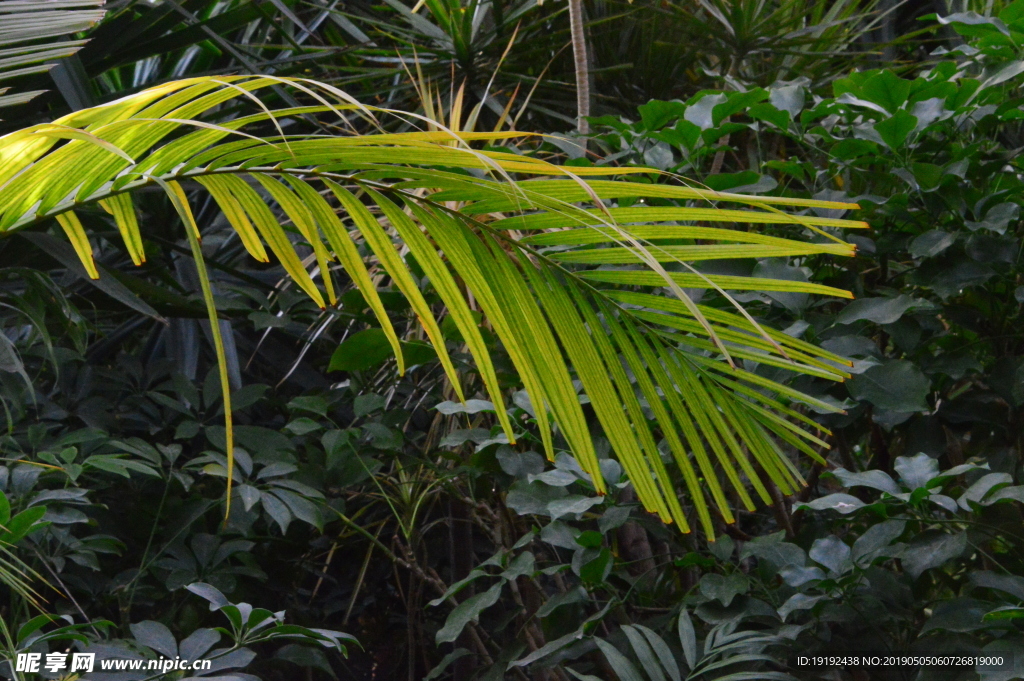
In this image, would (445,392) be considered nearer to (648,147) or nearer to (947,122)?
(648,147)

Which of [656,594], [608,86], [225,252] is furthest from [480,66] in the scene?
[656,594]

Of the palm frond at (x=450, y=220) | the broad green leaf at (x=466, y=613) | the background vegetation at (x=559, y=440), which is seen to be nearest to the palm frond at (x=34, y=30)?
the background vegetation at (x=559, y=440)

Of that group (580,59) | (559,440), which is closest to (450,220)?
(559,440)

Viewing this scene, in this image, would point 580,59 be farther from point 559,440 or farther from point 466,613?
point 466,613

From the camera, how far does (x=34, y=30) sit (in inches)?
38.7

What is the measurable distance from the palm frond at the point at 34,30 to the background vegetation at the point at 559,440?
0.05 ft

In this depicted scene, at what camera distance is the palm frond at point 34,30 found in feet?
3.07

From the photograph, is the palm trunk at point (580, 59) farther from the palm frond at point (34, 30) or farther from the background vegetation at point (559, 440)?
the palm frond at point (34, 30)

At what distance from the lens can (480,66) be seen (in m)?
2.38

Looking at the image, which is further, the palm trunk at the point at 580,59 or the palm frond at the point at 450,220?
the palm trunk at the point at 580,59

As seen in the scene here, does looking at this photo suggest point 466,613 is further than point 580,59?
No

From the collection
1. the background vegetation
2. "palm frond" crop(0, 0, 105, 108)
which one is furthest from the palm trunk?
"palm frond" crop(0, 0, 105, 108)

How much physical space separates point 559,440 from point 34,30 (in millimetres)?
885

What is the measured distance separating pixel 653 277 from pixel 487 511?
101 cm
